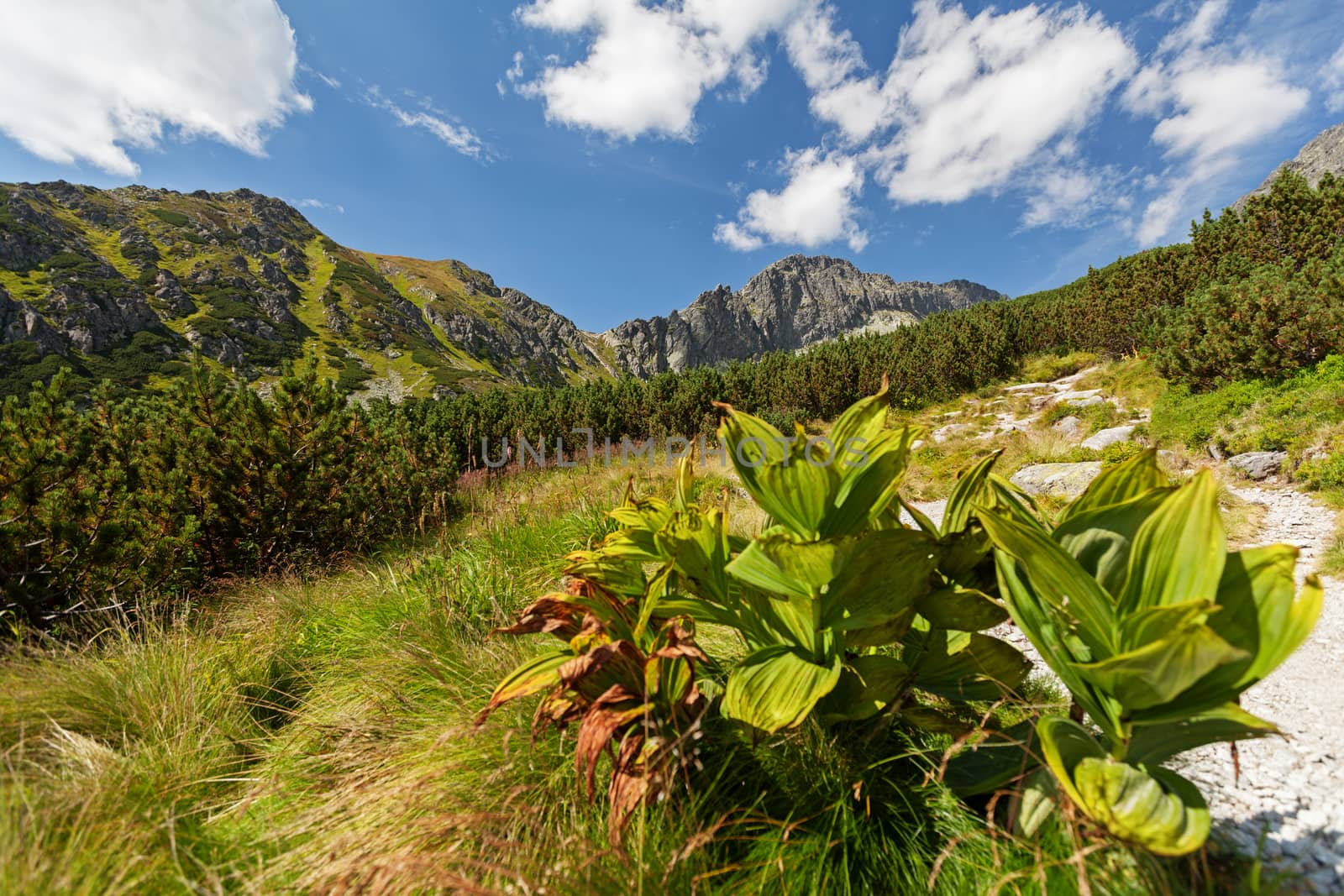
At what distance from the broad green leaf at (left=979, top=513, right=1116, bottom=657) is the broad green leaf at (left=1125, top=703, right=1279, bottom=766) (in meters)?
0.15

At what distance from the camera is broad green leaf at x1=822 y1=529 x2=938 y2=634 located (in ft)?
3.86

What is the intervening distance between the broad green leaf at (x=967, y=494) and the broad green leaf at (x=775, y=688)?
0.52m

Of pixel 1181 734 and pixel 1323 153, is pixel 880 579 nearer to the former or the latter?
pixel 1181 734

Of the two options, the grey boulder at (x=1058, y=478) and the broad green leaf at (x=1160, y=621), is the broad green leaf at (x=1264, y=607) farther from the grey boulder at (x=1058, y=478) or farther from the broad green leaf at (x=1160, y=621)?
the grey boulder at (x=1058, y=478)

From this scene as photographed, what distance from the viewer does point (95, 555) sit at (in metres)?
3.49

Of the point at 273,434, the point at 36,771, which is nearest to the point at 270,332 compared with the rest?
the point at 273,434

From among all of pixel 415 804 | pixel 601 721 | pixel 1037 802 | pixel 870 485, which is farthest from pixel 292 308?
pixel 1037 802

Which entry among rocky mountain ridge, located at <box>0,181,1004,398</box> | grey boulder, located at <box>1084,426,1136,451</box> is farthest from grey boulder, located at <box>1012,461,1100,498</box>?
rocky mountain ridge, located at <box>0,181,1004,398</box>

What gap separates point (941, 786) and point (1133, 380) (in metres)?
17.3

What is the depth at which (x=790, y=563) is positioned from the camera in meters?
1.17

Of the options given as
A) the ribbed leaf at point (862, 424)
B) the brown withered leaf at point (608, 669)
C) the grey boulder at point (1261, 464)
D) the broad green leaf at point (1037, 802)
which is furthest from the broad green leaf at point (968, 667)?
the grey boulder at point (1261, 464)

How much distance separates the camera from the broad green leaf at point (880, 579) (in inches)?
46.3

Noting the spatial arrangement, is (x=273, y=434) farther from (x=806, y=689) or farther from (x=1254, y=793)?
(x=1254, y=793)

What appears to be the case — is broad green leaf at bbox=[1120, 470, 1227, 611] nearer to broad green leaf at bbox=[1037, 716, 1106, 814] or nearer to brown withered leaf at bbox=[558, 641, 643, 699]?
broad green leaf at bbox=[1037, 716, 1106, 814]
